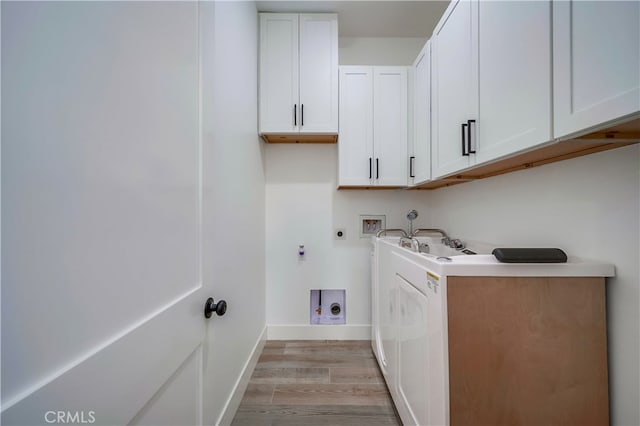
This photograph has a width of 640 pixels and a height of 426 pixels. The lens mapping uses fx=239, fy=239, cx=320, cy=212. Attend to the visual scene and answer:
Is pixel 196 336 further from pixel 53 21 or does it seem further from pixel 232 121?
pixel 232 121

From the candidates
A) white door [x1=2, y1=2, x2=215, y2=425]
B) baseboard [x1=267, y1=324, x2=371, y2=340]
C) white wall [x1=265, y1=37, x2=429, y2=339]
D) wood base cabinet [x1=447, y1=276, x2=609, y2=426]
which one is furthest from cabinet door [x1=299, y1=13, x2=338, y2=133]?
baseboard [x1=267, y1=324, x2=371, y2=340]

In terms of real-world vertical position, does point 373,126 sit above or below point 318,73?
below

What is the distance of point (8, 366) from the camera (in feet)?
1.09

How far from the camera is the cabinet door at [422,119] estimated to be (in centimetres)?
160

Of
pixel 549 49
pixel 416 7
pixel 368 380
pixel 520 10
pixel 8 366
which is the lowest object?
pixel 368 380

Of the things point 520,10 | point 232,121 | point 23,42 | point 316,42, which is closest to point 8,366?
point 23,42

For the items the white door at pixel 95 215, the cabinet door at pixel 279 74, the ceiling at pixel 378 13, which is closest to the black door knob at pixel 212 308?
the white door at pixel 95 215

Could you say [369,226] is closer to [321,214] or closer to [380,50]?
[321,214]

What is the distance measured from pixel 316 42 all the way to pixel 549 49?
1708 millimetres

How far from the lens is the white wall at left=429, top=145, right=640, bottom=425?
784 millimetres

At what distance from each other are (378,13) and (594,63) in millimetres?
1881

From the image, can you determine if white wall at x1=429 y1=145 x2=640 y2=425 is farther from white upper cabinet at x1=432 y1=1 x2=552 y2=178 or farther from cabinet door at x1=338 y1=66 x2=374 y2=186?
cabinet door at x1=338 y1=66 x2=374 y2=186

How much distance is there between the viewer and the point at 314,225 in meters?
2.31

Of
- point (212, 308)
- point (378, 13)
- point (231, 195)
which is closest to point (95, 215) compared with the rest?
point (212, 308)
